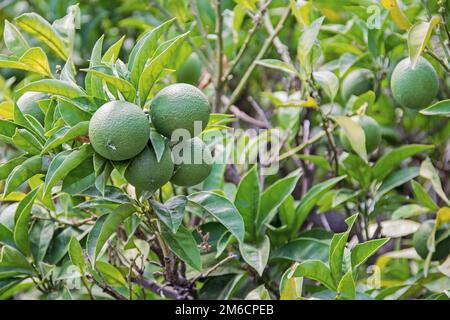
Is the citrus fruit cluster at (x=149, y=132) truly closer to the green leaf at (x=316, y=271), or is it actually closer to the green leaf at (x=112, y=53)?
the green leaf at (x=112, y=53)

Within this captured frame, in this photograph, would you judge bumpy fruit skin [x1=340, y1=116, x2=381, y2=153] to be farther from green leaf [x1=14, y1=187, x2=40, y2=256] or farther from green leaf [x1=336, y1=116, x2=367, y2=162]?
green leaf [x1=14, y1=187, x2=40, y2=256]

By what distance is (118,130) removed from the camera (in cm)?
99

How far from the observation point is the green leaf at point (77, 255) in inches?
47.3

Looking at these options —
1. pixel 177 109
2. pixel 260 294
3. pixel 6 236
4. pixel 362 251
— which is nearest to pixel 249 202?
pixel 260 294

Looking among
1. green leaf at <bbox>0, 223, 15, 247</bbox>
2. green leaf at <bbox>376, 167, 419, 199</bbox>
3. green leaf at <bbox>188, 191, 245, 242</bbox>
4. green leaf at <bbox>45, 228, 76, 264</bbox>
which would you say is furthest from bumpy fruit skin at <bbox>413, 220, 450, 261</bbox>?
green leaf at <bbox>0, 223, 15, 247</bbox>

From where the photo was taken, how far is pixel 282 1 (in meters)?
1.96

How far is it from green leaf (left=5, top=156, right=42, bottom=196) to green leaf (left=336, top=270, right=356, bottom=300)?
536 mm

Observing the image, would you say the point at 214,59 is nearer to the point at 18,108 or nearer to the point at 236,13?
the point at 236,13

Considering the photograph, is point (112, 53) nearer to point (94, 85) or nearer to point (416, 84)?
point (94, 85)

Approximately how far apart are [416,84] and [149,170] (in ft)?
1.87

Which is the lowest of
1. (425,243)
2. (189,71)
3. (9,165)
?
(425,243)

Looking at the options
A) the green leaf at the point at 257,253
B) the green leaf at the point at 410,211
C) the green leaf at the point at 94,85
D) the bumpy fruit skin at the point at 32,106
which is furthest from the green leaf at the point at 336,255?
the bumpy fruit skin at the point at 32,106
